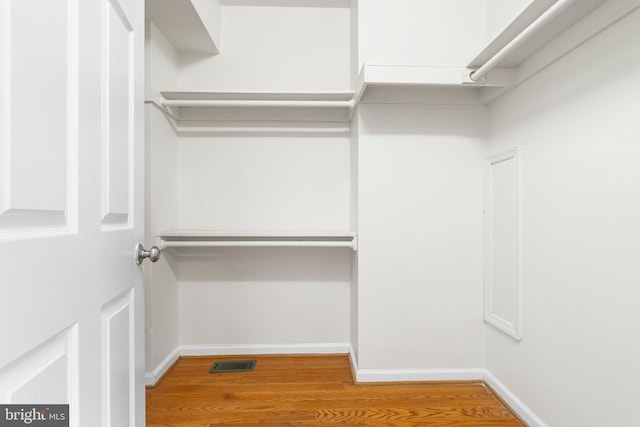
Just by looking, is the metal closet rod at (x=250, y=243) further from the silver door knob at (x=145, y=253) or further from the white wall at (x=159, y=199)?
the silver door knob at (x=145, y=253)

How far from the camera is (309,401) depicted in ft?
5.98

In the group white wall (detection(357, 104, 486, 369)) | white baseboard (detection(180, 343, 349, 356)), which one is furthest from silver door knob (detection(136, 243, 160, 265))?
white baseboard (detection(180, 343, 349, 356))

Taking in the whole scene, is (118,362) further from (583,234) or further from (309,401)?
(583,234)

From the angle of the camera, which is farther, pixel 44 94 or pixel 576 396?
pixel 576 396

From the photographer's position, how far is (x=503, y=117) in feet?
6.13

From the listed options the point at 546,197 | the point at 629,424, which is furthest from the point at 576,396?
the point at 546,197

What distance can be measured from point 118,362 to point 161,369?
57.4 inches

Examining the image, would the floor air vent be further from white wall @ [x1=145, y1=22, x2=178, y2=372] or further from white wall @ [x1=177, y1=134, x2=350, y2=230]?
white wall @ [x1=177, y1=134, x2=350, y2=230]

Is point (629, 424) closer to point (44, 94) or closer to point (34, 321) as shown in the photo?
point (34, 321)

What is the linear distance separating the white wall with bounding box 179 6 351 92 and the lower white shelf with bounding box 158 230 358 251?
1.09 m

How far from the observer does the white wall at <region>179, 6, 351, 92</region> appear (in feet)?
7.85

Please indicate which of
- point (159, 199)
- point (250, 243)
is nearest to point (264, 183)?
point (250, 243)

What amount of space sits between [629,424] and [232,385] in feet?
6.11

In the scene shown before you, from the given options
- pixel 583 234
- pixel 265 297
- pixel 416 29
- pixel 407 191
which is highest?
pixel 416 29
